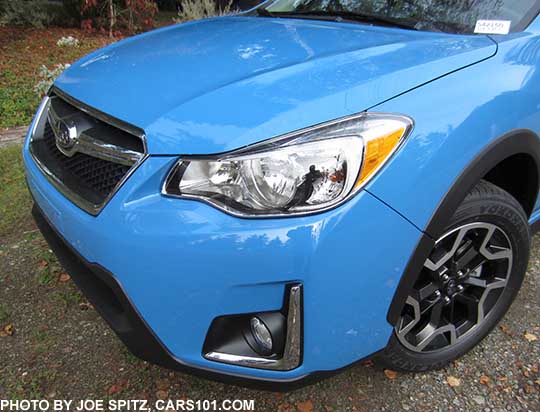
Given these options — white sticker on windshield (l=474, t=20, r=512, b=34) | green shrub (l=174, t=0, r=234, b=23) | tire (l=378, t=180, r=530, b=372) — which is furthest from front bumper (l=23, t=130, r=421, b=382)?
green shrub (l=174, t=0, r=234, b=23)

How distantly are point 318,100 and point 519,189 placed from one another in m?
1.21

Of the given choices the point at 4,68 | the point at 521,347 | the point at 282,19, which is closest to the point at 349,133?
the point at 282,19

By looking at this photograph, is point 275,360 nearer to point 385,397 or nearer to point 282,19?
point 385,397

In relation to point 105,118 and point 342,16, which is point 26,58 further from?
point 105,118

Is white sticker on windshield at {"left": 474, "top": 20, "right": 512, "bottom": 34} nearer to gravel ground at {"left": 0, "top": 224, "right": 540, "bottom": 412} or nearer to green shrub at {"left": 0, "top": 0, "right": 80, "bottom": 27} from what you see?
gravel ground at {"left": 0, "top": 224, "right": 540, "bottom": 412}

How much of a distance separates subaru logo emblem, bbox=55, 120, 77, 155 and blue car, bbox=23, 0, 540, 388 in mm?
12

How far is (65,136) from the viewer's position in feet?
5.77

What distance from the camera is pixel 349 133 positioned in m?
1.39

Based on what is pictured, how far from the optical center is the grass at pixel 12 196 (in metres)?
3.15

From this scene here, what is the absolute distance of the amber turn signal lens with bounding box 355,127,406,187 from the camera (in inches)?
53.4

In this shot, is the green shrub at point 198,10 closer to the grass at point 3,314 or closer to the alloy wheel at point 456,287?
the grass at point 3,314

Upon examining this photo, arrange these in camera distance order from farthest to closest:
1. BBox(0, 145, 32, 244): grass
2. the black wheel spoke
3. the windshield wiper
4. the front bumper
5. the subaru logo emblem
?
BBox(0, 145, 32, 244): grass → the windshield wiper → the black wheel spoke → the subaru logo emblem → the front bumper

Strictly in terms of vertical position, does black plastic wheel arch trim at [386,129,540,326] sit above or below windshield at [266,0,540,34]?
below

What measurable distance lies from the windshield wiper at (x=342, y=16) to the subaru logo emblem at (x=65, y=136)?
4.55 feet
